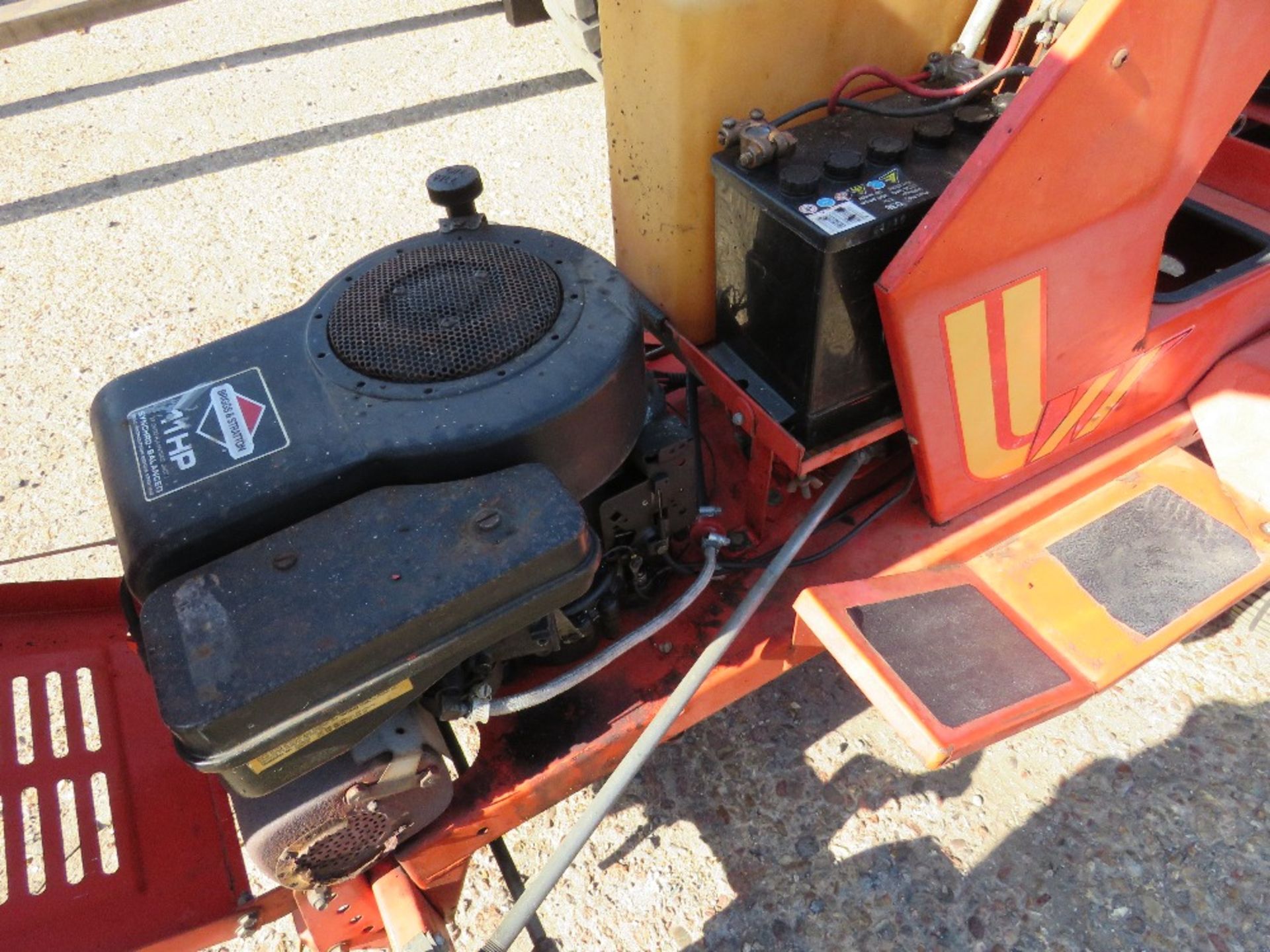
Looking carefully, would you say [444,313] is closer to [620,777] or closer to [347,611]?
[347,611]

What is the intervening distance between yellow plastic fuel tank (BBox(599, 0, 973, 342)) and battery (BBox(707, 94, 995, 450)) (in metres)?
0.06

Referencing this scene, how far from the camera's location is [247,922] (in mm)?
1331

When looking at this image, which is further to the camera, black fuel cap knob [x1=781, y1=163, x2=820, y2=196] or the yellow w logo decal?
the yellow w logo decal

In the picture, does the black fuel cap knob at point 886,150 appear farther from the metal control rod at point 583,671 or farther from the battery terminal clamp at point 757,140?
the metal control rod at point 583,671

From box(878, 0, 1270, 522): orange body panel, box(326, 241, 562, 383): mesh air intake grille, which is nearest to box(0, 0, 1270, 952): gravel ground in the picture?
box(878, 0, 1270, 522): orange body panel

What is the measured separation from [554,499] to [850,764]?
3.75ft

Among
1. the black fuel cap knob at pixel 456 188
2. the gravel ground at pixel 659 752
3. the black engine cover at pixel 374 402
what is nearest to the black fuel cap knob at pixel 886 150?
the black engine cover at pixel 374 402

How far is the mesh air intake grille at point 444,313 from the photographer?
1.20 meters

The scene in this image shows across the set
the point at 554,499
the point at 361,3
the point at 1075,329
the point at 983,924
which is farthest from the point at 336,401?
the point at 361,3

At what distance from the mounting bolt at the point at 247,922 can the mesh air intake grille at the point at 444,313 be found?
32.4 inches

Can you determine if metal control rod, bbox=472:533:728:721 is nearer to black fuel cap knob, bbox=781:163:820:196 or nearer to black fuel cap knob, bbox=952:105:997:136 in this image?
black fuel cap knob, bbox=781:163:820:196

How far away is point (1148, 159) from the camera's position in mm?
1433

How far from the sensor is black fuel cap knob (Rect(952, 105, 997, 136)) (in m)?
1.43

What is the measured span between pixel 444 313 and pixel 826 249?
0.54 metres
